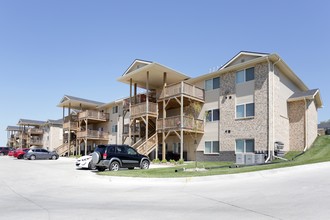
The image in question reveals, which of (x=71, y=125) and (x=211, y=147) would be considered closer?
(x=211, y=147)

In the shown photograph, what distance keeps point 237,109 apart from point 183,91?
16.3 ft

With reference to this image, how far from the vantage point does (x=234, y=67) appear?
23656 mm

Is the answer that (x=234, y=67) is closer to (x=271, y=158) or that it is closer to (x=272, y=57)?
(x=272, y=57)

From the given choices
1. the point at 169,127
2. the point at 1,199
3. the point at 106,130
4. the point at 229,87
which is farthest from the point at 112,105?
the point at 1,199

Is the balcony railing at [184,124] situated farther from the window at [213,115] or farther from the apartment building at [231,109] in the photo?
the window at [213,115]

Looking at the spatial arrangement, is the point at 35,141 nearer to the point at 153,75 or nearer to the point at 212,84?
the point at 153,75

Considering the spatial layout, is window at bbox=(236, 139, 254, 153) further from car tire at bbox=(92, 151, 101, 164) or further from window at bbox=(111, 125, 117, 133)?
window at bbox=(111, 125, 117, 133)

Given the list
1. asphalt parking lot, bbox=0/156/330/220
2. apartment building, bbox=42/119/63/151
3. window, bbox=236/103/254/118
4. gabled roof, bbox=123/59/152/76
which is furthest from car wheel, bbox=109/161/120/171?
apartment building, bbox=42/119/63/151

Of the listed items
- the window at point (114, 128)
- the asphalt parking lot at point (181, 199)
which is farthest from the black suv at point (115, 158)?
the window at point (114, 128)

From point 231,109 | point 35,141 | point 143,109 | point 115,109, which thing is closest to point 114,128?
Answer: point 115,109

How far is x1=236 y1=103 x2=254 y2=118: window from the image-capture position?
22.5 m

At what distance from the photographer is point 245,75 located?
76.6 ft

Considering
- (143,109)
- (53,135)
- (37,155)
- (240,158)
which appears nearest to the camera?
(240,158)

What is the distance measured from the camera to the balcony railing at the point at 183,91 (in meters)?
24.8
